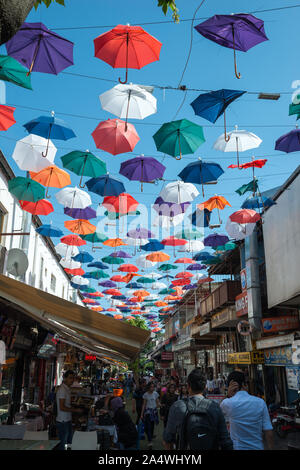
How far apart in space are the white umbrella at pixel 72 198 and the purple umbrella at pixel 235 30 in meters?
7.34

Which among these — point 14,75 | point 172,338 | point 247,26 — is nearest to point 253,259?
point 247,26

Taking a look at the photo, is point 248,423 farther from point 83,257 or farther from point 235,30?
point 83,257

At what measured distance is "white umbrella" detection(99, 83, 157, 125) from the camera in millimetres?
8250

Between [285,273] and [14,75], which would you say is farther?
[285,273]

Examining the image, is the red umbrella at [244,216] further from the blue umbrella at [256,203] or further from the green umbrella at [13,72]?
the green umbrella at [13,72]

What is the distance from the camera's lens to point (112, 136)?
889 centimetres

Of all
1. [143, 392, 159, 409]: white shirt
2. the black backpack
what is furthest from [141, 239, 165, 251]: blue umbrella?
the black backpack

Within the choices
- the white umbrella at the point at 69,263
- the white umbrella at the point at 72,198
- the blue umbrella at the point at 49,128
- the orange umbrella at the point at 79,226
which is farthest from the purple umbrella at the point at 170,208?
the white umbrella at the point at 69,263

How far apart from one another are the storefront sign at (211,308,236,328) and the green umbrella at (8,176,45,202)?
12.9 m

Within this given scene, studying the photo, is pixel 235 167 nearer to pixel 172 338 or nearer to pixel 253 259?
pixel 253 259

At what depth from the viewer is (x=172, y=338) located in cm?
4922

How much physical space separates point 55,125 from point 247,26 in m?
4.77

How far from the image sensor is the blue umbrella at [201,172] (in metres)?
10.8

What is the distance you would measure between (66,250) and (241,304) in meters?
9.39
